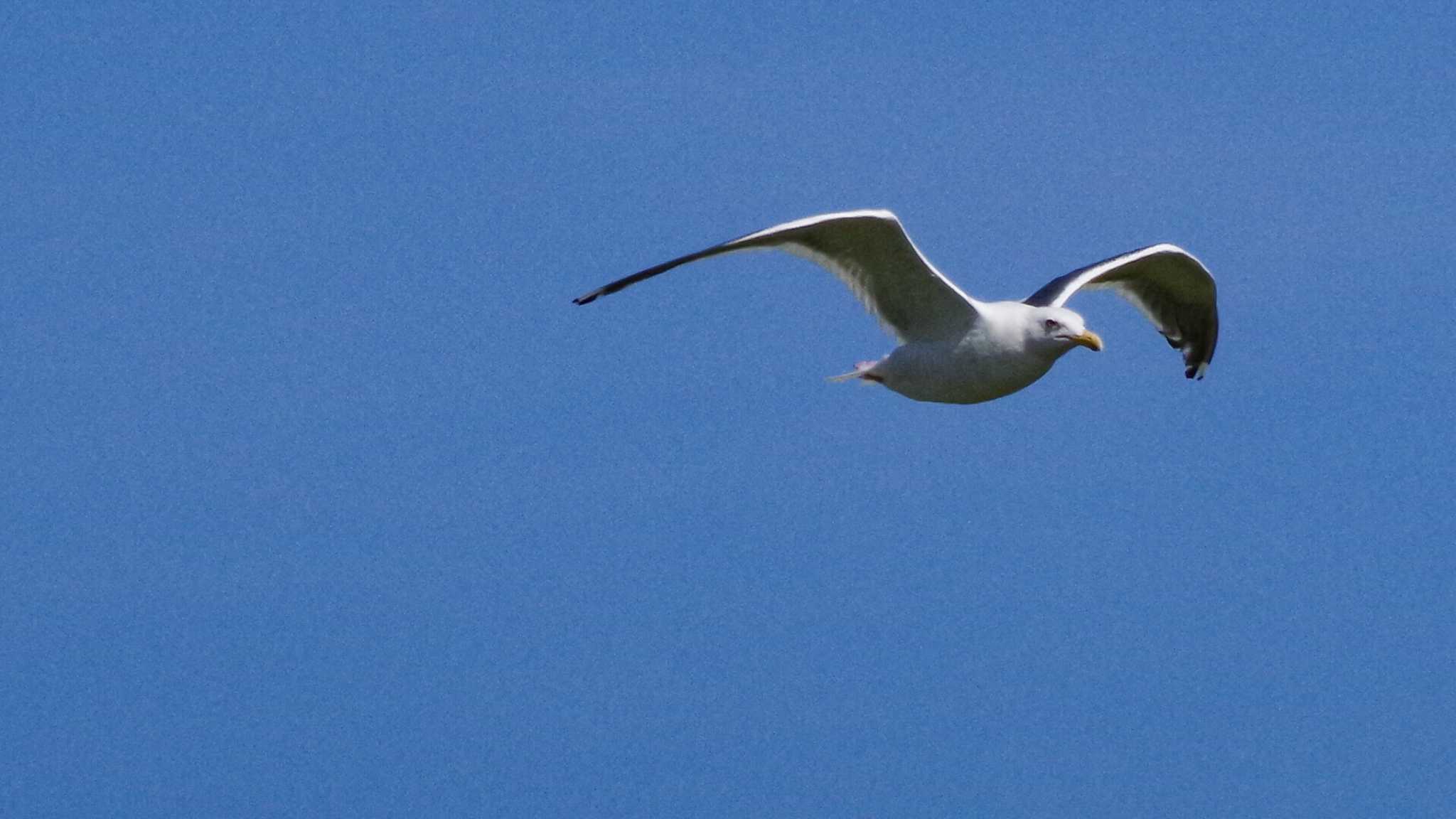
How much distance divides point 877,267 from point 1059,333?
54.1 inches

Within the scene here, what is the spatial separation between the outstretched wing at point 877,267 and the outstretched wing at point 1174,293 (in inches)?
98.7

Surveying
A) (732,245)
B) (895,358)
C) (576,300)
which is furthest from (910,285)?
(576,300)

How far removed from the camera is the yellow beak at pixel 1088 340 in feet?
44.1

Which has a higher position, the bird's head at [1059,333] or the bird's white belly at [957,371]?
the bird's head at [1059,333]

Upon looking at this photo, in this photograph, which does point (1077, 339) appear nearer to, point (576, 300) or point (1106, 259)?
point (1106, 259)

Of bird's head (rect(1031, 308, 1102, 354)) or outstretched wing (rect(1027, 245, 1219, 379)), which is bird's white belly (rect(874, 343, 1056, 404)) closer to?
bird's head (rect(1031, 308, 1102, 354))

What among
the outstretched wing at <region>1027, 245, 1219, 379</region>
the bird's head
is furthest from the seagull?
the outstretched wing at <region>1027, 245, 1219, 379</region>

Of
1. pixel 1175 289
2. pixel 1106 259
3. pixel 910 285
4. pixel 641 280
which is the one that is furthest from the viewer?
pixel 1175 289

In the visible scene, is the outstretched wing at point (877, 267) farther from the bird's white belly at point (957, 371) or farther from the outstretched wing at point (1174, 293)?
the outstretched wing at point (1174, 293)

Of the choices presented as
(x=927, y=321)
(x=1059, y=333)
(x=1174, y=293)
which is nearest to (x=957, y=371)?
(x=927, y=321)

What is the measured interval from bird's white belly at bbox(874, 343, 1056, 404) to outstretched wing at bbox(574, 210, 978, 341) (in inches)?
5.6

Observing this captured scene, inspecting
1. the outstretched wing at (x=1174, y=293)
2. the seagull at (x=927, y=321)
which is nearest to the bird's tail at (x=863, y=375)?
the seagull at (x=927, y=321)

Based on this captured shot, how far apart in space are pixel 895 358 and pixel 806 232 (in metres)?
1.36

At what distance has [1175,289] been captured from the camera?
17016 millimetres
